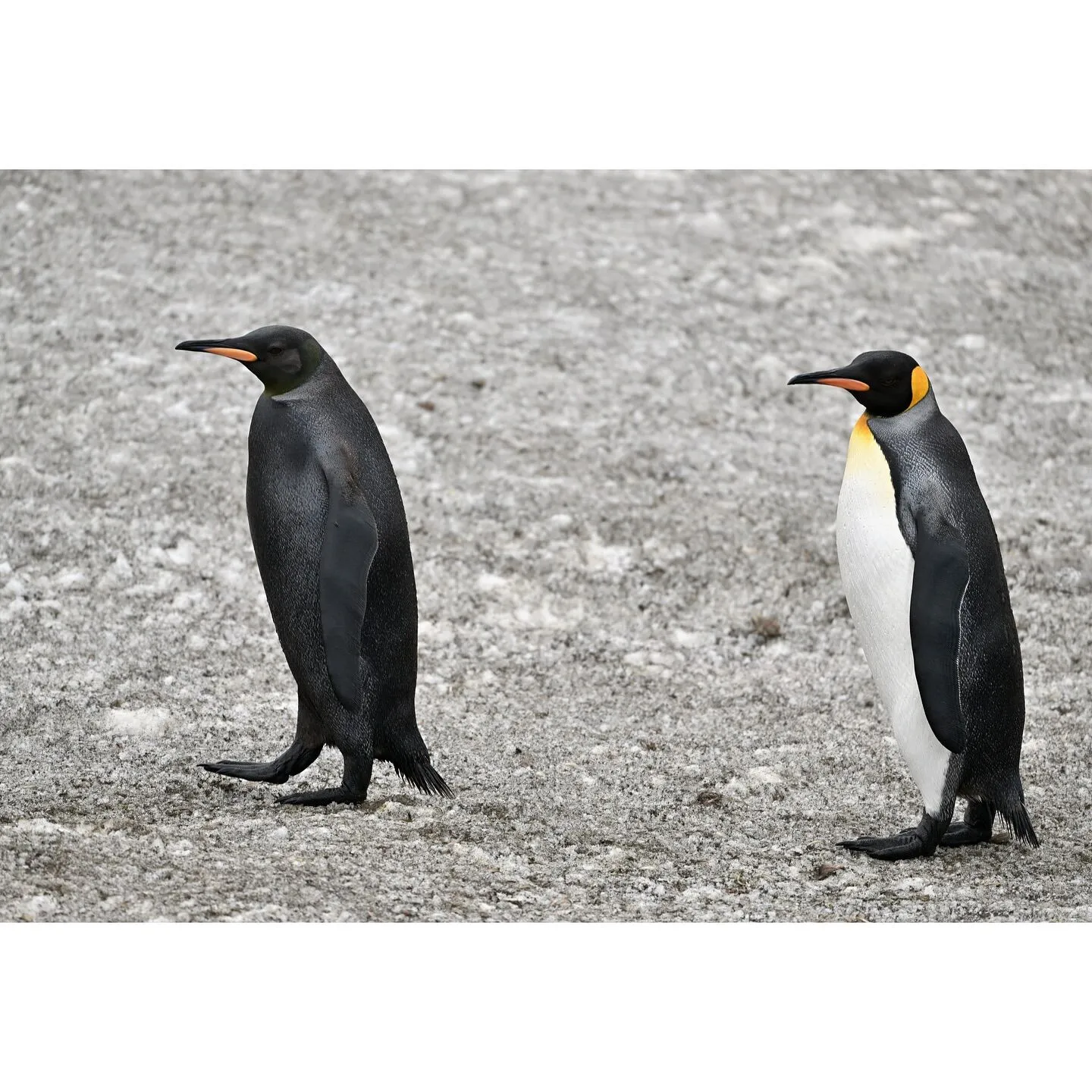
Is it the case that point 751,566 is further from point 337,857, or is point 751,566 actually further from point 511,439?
point 337,857

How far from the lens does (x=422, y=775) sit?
395 cm

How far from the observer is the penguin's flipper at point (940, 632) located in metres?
3.57

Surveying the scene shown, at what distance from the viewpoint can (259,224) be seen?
7.43 metres

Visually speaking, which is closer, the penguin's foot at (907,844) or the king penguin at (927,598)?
the king penguin at (927,598)

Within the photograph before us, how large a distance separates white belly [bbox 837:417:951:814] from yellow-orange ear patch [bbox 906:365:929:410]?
13 cm

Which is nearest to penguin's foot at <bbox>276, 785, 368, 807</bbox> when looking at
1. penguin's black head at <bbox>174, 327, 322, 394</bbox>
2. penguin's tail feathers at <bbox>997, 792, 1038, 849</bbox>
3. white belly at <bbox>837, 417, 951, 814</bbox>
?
penguin's black head at <bbox>174, 327, 322, 394</bbox>

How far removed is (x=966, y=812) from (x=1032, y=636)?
148 cm

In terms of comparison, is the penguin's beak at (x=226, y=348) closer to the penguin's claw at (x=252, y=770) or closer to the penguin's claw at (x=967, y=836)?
the penguin's claw at (x=252, y=770)

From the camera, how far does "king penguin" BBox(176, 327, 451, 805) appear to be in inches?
142

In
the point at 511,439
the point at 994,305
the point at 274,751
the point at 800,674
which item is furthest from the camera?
the point at 994,305

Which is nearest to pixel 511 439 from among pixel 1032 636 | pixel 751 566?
pixel 751 566

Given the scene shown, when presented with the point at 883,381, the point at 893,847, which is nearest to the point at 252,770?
the point at 893,847

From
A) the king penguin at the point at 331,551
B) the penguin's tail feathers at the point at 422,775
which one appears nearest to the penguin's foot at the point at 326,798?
the king penguin at the point at 331,551

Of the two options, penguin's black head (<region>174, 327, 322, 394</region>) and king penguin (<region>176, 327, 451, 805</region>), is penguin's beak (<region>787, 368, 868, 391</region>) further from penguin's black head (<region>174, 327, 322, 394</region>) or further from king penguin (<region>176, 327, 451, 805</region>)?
penguin's black head (<region>174, 327, 322, 394</region>)
